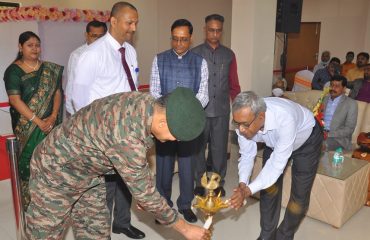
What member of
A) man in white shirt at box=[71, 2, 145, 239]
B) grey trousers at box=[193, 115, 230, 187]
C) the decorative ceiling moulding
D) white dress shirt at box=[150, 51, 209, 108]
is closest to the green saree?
man in white shirt at box=[71, 2, 145, 239]

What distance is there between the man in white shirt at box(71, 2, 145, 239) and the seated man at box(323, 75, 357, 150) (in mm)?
2188

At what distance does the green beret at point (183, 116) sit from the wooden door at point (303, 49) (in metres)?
8.20

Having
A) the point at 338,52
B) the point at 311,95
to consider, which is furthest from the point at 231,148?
the point at 338,52

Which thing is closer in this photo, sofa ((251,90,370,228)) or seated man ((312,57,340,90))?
sofa ((251,90,370,228))

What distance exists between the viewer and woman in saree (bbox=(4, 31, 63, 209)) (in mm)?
2629

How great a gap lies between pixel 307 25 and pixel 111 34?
25.5 ft

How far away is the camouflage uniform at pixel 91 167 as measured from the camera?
1.28 meters

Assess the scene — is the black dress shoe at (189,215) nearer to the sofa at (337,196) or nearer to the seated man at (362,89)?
the sofa at (337,196)

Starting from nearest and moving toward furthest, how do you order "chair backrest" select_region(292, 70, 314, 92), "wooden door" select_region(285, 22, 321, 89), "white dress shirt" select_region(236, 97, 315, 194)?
"white dress shirt" select_region(236, 97, 315, 194), "chair backrest" select_region(292, 70, 314, 92), "wooden door" select_region(285, 22, 321, 89)

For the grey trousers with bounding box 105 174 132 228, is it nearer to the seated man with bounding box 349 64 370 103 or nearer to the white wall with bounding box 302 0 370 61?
the seated man with bounding box 349 64 370 103

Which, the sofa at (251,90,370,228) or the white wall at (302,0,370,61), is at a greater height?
the white wall at (302,0,370,61)

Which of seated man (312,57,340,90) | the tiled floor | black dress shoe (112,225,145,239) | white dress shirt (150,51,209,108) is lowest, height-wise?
the tiled floor

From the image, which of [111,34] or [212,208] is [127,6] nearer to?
[111,34]

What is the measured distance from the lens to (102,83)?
2.16m
